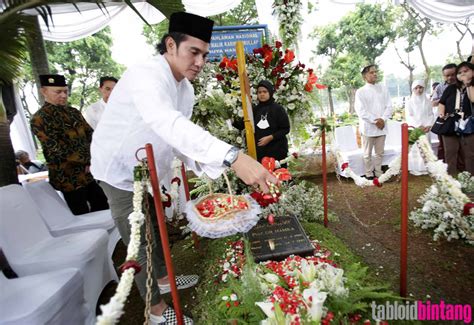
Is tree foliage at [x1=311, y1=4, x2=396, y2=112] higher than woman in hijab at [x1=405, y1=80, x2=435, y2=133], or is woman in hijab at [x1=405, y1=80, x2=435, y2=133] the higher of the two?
tree foliage at [x1=311, y1=4, x2=396, y2=112]

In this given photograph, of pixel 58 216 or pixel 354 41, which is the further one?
pixel 354 41

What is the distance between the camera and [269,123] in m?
3.42

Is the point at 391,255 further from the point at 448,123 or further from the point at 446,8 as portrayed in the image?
the point at 446,8

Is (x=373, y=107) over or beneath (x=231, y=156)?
beneath

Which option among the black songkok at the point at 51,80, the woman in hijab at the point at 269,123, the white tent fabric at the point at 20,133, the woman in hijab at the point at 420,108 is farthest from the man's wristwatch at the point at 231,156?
the white tent fabric at the point at 20,133

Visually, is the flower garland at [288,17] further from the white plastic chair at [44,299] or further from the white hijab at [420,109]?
the white plastic chair at [44,299]

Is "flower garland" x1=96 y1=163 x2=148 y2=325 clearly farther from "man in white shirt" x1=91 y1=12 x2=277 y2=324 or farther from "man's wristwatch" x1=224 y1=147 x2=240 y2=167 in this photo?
"man's wristwatch" x1=224 y1=147 x2=240 y2=167

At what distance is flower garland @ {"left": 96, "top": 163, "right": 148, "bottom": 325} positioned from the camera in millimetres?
801

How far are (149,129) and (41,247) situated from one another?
1530mm

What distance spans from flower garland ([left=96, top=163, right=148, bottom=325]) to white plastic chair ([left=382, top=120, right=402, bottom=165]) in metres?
4.90

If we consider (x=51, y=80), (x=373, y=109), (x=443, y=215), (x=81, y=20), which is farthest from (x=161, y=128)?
(x=81, y=20)

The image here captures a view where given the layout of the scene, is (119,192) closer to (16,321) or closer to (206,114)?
(16,321)

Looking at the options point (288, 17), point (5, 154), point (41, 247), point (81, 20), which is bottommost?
point (41, 247)

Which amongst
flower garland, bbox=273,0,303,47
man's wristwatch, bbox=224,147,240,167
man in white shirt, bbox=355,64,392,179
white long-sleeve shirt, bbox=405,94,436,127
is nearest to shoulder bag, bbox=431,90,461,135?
man in white shirt, bbox=355,64,392,179
